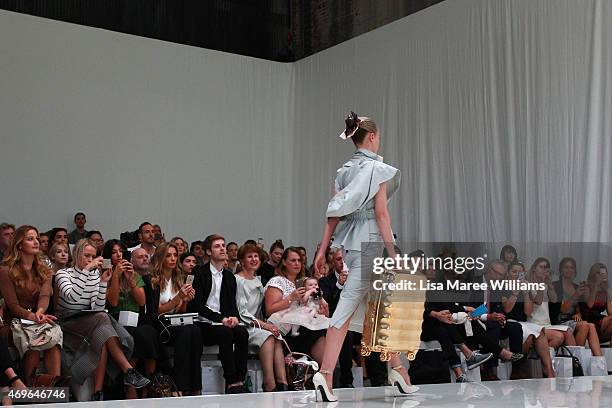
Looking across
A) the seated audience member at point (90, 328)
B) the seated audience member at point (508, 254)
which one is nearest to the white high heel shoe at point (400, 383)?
the seated audience member at point (90, 328)

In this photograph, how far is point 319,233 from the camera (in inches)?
599

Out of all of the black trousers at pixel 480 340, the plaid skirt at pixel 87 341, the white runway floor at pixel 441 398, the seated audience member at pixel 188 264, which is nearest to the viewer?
the white runway floor at pixel 441 398

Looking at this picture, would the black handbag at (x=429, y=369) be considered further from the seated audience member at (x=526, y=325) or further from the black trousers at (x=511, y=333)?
the seated audience member at (x=526, y=325)

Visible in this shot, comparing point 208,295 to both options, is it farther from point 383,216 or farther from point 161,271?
point 383,216

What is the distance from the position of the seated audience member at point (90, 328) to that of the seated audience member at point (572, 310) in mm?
4220

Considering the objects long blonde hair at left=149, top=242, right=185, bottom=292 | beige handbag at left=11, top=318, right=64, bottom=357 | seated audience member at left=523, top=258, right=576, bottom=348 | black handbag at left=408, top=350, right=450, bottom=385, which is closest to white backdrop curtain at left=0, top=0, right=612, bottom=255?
seated audience member at left=523, top=258, right=576, bottom=348

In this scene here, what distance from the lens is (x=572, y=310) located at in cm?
846

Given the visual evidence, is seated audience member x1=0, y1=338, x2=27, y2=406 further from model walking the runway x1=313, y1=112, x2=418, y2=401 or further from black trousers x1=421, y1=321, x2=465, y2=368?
black trousers x1=421, y1=321, x2=465, y2=368

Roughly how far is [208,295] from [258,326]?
468 mm

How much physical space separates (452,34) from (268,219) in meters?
4.95

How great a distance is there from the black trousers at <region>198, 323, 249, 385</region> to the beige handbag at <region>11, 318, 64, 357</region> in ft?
4.14

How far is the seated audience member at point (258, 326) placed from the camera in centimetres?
679

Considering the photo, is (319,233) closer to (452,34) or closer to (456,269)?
(452,34)

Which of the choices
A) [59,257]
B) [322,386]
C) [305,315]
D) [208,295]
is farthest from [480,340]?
[59,257]
